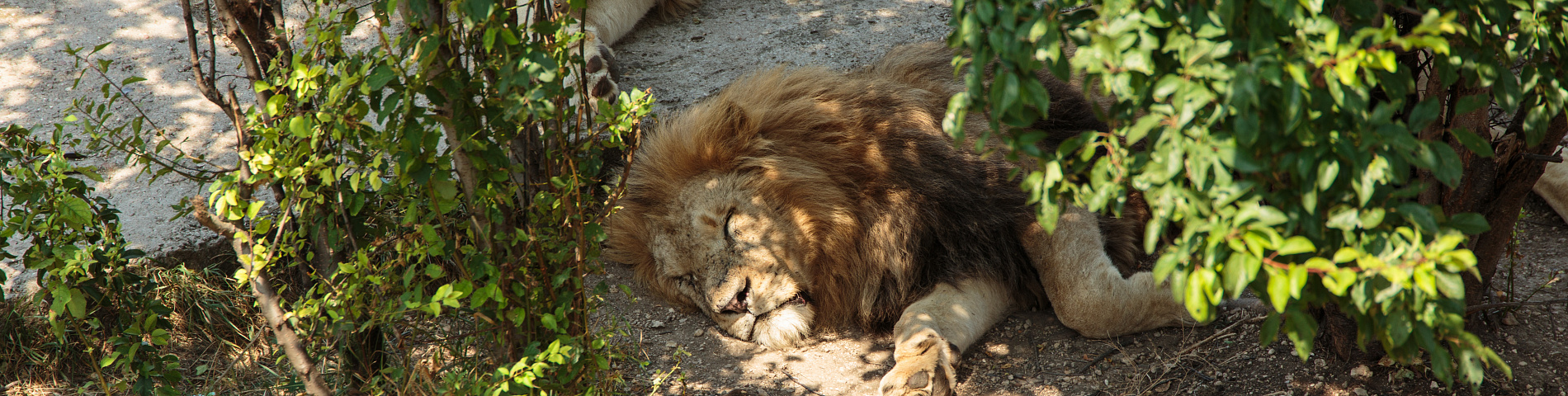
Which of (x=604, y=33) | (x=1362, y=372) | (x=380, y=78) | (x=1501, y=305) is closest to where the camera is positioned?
(x=380, y=78)

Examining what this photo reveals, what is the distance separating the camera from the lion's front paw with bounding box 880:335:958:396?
8.87 feet

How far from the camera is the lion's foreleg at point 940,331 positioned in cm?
275

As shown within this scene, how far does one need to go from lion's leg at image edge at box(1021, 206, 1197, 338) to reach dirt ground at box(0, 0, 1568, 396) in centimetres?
6

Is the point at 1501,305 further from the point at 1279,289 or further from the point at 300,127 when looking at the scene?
the point at 300,127

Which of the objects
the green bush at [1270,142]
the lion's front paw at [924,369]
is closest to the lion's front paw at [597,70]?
the lion's front paw at [924,369]

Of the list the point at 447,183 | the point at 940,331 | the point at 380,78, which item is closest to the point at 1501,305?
the point at 940,331

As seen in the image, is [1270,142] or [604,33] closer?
[1270,142]

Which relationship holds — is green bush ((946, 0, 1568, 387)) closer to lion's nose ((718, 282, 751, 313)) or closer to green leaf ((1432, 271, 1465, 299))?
green leaf ((1432, 271, 1465, 299))

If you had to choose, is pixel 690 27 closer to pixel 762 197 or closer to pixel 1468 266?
pixel 762 197

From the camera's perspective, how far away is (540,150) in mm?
2037

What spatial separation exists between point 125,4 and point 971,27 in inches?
199

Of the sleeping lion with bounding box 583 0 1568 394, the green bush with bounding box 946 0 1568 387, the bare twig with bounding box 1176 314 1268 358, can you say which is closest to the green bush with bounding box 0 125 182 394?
the sleeping lion with bounding box 583 0 1568 394

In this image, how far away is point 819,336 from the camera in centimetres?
327

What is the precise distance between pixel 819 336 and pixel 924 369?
0.57 meters
